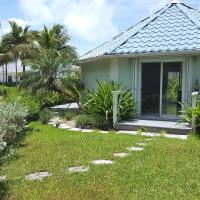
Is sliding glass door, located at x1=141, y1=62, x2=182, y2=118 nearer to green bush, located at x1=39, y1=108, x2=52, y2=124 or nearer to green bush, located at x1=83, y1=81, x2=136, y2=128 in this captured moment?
green bush, located at x1=83, y1=81, x2=136, y2=128

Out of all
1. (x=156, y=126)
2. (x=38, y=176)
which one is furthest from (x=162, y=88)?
(x=38, y=176)

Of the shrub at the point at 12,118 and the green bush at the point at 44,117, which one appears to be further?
the green bush at the point at 44,117

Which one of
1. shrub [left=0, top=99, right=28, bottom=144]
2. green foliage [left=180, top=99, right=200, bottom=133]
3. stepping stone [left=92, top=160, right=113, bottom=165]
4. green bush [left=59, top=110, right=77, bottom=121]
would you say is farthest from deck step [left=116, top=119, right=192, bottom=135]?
stepping stone [left=92, top=160, right=113, bottom=165]

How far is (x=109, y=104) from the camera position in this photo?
1406 cm

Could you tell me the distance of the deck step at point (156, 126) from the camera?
12457 mm

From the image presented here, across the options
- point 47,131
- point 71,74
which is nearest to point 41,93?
point 71,74

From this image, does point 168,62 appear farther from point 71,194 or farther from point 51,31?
point 51,31

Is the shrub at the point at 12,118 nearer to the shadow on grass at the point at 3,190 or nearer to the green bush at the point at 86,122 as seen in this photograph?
the green bush at the point at 86,122

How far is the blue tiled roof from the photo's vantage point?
14.0 metres

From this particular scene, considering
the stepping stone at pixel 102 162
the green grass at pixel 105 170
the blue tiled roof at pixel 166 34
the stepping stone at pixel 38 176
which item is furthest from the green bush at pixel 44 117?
the stepping stone at pixel 38 176

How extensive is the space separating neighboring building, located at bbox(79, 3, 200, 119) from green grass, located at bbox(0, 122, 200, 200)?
342 cm

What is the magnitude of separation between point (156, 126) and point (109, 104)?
216 centimetres

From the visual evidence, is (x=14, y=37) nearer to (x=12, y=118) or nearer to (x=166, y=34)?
(x=166, y=34)

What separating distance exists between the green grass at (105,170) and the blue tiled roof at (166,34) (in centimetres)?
424
